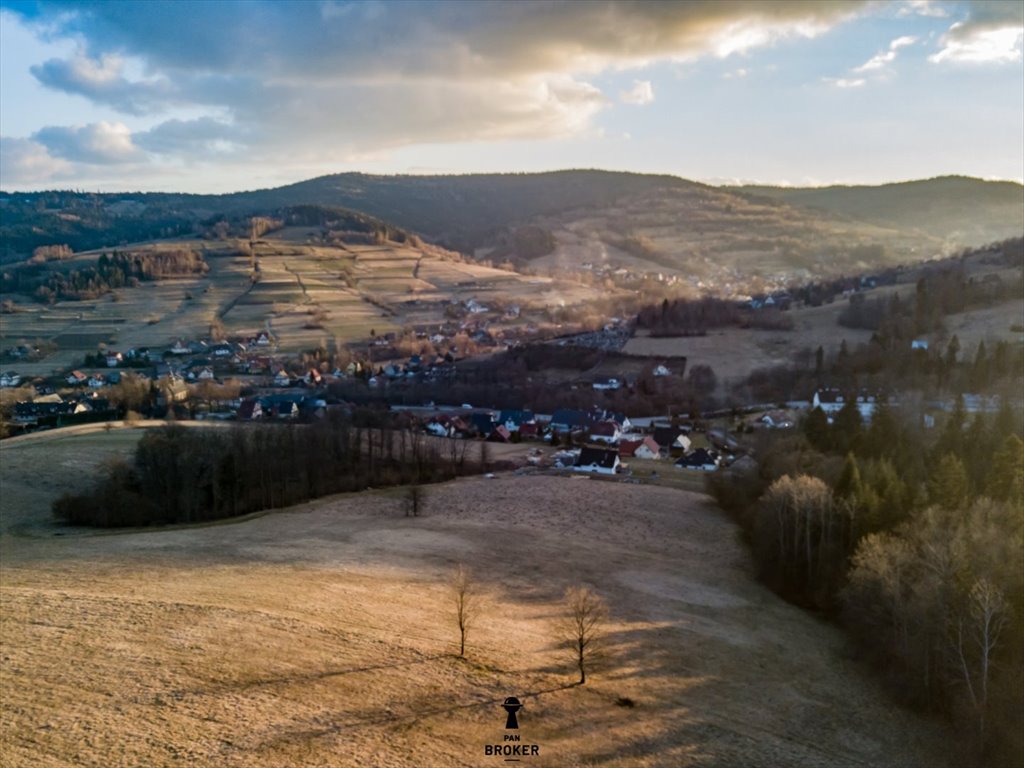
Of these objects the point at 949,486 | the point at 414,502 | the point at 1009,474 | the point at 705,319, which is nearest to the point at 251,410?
the point at 414,502

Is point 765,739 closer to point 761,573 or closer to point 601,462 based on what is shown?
point 761,573

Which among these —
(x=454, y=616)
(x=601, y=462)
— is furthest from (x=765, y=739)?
(x=601, y=462)

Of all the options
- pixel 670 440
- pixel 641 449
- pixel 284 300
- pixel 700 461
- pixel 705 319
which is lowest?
pixel 641 449

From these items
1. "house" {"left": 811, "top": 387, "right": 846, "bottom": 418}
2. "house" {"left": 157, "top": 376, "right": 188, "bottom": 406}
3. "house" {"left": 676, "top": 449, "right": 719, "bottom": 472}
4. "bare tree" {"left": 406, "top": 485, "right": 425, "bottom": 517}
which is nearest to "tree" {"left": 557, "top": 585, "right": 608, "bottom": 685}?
"bare tree" {"left": 406, "top": 485, "right": 425, "bottom": 517}

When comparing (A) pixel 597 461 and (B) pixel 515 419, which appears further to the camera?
(B) pixel 515 419

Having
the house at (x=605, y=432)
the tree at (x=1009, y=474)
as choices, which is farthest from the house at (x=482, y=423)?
the tree at (x=1009, y=474)

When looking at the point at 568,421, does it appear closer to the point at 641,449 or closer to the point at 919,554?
the point at 641,449

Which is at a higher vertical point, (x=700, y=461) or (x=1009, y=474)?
(x=1009, y=474)
